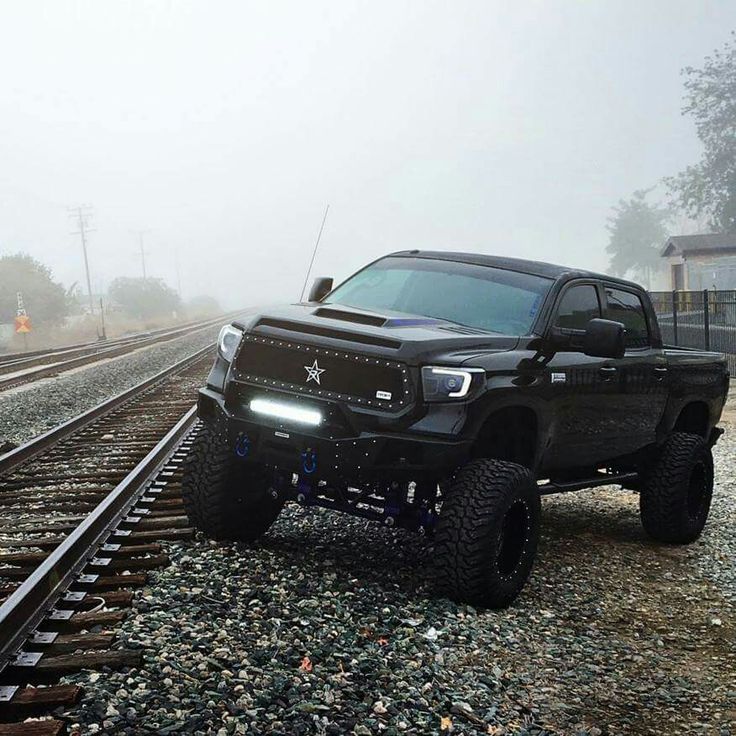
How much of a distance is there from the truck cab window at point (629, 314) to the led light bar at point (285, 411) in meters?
2.57

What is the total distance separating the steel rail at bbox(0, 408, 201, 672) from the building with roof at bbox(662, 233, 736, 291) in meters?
44.1

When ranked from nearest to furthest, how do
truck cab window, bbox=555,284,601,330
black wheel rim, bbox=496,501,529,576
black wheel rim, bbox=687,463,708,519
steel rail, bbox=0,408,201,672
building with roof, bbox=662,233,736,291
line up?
steel rail, bbox=0,408,201,672, black wheel rim, bbox=496,501,529,576, truck cab window, bbox=555,284,601,330, black wheel rim, bbox=687,463,708,519, building with roof, bbox=662,233,736,291

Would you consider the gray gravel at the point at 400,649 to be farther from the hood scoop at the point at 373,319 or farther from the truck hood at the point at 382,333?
the hood scoop at the point at 373,319

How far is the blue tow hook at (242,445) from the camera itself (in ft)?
19.0

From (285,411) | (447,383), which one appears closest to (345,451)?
(285,411)

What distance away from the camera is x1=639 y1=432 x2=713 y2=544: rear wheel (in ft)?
24.6

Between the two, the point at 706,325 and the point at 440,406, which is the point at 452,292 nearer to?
the point at 440,406

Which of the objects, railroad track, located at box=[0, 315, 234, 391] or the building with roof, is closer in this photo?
railroad track, located at box=[0, 315, 234, 391]

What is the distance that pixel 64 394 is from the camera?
58.9 ft

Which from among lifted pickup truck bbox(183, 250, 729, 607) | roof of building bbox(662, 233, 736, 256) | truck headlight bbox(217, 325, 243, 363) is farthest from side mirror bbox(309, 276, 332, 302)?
roof of building bbox(662, 233, 736, 256)

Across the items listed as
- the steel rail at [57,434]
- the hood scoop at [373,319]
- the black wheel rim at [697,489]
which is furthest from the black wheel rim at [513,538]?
the steel rail at [57,434]

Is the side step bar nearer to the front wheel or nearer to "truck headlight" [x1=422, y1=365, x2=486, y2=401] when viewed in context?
the front wheel

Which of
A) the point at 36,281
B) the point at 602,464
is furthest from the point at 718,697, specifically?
the point at 36,281

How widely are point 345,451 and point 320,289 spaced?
2.12 meters
